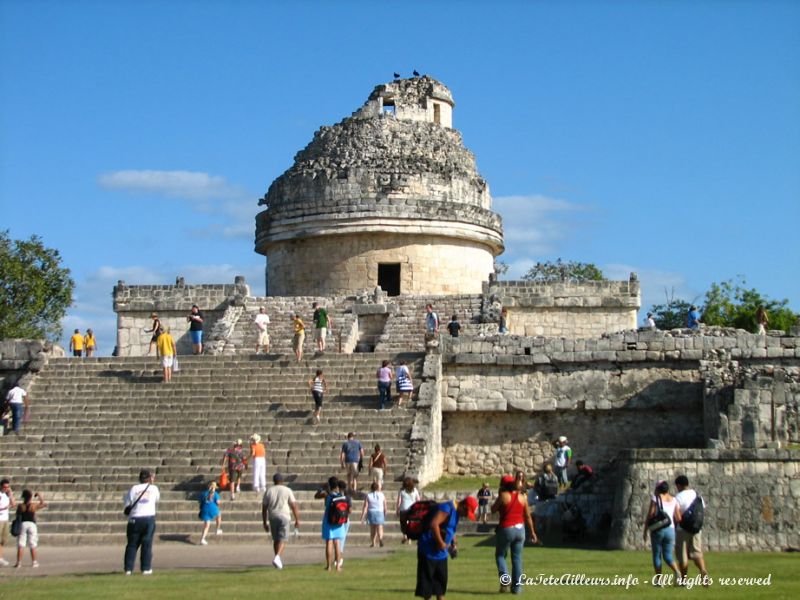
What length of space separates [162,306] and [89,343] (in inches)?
98.8

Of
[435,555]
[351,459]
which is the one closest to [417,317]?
[351,459]

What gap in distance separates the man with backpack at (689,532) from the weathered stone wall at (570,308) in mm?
16157

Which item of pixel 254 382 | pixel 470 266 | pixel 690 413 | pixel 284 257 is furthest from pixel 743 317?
pixel 254 382

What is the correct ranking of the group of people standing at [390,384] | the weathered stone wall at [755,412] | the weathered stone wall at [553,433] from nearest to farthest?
the weathered stone wall at [755,412], the group of people standing at [390,384], the weathered stone wall at [553,433]

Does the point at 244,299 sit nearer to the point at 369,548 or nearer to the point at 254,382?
the point at 254,382

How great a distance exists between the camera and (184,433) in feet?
72.0

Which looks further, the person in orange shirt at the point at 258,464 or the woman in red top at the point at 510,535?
the person in orange shirt at the point at 258,464

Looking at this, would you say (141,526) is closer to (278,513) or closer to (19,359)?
(278,513)

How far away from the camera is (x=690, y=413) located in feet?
76.0

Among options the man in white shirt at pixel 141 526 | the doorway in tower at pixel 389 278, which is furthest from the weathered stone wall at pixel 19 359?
the man in white shirt at pixel 141 526

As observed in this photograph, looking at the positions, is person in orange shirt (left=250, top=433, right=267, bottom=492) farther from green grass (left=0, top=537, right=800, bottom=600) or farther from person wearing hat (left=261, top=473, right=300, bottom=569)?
person wearing hat (left=261, top=473, right=300, bottom=569)

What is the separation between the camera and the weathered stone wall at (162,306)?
3064 centimetres

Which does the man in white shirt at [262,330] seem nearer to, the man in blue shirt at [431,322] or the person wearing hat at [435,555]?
the man in blue shirt at [431,322]

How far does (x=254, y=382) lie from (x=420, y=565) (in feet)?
41.9
